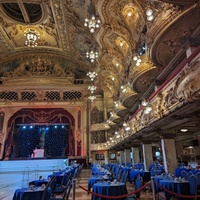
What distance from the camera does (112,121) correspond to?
17984 mm

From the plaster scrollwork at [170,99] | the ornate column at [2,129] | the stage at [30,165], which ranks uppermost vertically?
the ornate column at [2,129]

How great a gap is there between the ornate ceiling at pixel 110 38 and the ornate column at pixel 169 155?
3.16 meters

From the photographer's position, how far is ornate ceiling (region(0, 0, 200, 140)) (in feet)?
18.5

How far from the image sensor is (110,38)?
12133 millimetres

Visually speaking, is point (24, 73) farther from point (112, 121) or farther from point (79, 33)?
point (112, 121)

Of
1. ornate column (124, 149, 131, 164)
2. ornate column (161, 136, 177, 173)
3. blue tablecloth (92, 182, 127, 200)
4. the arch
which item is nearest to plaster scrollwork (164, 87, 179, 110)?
blue tablecloth (92, 182, 127, 200)

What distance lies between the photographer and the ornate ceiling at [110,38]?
5645 mm

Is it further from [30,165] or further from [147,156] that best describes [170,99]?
[30,165]

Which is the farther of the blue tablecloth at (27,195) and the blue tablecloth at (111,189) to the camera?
the blue tablecloth at (111,189)

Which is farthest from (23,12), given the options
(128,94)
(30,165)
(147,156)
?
(147,156)

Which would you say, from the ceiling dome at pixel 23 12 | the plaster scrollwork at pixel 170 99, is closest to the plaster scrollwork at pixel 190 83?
the plaster scrollwork at pixel 170 99

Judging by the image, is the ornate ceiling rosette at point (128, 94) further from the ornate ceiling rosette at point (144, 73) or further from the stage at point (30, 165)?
the stage at point (30, 165)

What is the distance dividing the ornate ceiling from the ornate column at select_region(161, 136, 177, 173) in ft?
10.4

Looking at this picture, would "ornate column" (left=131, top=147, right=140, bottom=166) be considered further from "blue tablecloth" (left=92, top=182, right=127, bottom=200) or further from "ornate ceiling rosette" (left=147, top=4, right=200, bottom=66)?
"blue tablecloth" (left=92, top=182, right=127, bottom=200)
